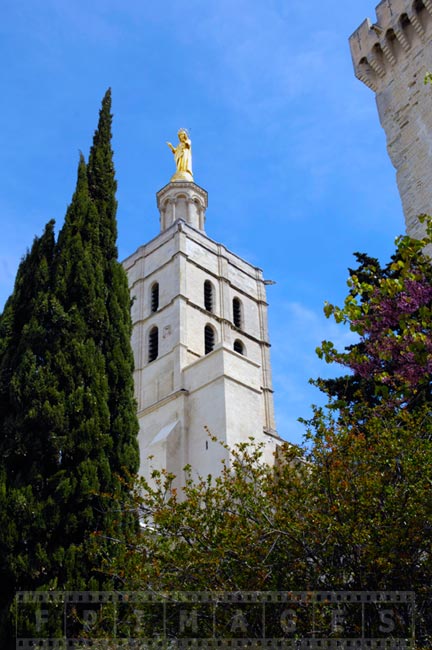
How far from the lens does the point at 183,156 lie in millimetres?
42656

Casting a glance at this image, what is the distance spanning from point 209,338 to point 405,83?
749 inches

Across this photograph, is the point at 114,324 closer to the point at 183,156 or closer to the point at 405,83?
the point at 405,83

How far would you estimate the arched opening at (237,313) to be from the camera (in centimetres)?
3634

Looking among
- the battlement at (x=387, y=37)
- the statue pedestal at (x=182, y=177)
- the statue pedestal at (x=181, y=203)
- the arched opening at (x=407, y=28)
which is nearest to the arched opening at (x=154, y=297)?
the statue pedestal at (x=181, y=203)

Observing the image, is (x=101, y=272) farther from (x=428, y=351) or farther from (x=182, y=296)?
(x=182, y=296)

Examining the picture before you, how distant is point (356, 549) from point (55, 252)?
6099 millimetres

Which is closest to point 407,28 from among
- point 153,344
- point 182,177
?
point 153,344

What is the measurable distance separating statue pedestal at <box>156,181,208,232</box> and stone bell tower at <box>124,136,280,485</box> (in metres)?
0.06

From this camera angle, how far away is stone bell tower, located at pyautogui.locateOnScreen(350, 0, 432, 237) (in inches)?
589

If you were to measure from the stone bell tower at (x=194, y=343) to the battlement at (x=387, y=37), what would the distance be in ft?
35.7

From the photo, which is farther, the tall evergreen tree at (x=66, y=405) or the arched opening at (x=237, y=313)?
the arched opening at (x=237, y=313)

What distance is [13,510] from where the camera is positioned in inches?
317

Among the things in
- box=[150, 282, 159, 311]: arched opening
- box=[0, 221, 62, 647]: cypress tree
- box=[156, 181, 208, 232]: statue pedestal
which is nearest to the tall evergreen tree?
box=[0, 221, 62, 647]: cypress tree

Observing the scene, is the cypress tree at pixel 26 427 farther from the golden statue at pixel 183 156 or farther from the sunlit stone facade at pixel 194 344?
the golden statue at pixel 183 156
